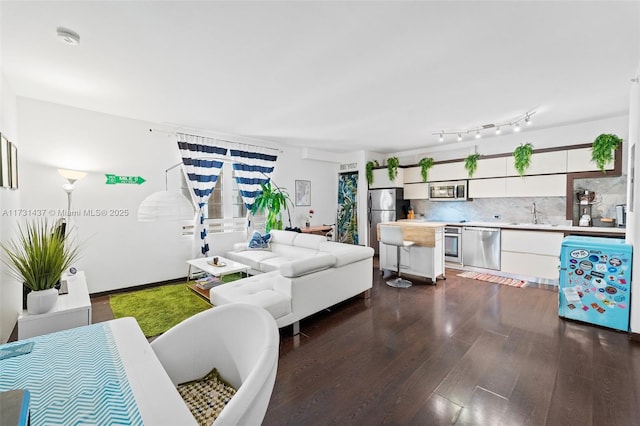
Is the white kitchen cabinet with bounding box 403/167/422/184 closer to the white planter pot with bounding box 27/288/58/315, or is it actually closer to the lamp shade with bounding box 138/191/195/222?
the lamp shade with bounding box 138/191/195/222

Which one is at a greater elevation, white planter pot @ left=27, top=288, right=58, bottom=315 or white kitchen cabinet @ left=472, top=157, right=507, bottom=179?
white kitchen cabinet @ left=472, top=157, right=507, bottom=179

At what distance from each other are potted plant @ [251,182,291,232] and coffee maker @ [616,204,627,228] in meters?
5.44

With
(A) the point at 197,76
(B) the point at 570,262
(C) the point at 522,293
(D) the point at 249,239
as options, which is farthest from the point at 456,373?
(D) the point at 249,239

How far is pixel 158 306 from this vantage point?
360cm

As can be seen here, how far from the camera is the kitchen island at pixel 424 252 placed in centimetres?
444

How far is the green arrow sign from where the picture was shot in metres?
4.09

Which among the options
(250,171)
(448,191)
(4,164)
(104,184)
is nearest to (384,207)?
(448,191)

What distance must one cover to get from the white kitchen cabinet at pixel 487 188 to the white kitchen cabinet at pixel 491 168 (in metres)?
0.10

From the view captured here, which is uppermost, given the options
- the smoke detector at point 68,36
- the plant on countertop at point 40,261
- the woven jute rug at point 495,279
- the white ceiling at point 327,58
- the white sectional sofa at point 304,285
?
the white ceiling at point 327,58

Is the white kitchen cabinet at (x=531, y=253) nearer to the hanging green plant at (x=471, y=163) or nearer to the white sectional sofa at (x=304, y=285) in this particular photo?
the hanging green plant at (x=471, y=163)

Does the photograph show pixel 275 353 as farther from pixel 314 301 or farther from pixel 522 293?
pixel 522 293

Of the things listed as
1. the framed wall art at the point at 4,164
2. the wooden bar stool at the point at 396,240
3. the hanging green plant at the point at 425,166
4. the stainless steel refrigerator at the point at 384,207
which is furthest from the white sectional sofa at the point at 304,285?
the hanging green plant at the point at 425,166

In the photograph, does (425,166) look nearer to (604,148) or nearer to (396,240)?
(396,240)

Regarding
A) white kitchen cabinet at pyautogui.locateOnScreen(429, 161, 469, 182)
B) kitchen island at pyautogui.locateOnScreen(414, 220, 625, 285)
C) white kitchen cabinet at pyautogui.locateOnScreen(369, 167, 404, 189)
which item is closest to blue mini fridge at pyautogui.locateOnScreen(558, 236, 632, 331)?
kitchen island at pyautogui.locateOnScreen(414, 220, 625, 285)
